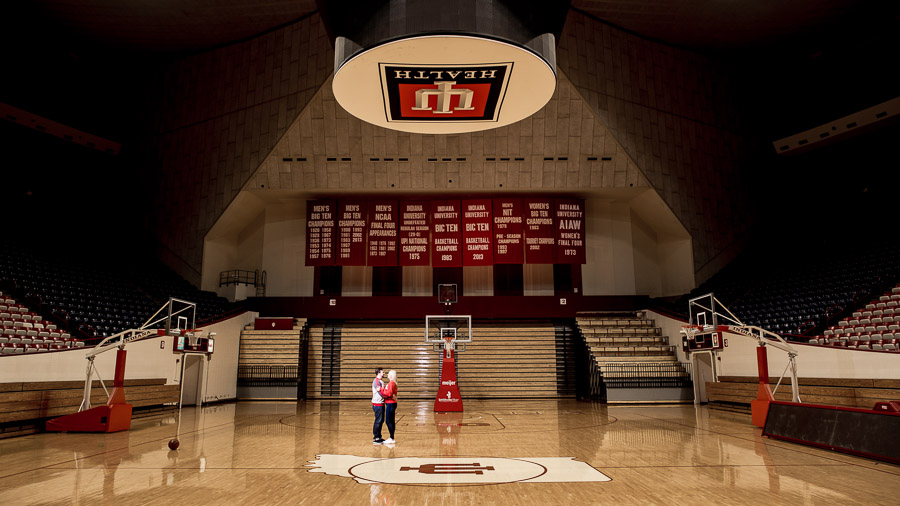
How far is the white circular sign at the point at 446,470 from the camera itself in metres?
6.18

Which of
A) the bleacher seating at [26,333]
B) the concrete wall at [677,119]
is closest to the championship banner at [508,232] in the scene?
the concrete wall at [677,119]

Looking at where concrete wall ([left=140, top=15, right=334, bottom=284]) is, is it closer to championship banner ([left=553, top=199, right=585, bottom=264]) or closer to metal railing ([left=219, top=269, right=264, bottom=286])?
metal railing ([left=219, top=269, right=264, bottom=286])

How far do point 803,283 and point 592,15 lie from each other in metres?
11.8

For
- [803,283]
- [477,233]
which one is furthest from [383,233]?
[803,283]

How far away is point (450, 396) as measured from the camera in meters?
15.1

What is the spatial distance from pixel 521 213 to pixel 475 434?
12.8m

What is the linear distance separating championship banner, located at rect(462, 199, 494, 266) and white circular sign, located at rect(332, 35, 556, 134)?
42.3 ft

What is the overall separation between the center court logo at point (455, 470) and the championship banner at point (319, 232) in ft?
47.7

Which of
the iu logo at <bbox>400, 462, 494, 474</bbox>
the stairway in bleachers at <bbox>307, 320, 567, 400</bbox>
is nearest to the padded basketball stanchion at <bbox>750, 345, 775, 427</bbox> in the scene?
the iu logo at <bbox>400, 462, 494, 474</bbox>

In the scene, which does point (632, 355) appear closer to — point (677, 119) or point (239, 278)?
point (677, 119)

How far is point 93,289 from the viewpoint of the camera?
1791 centimetres

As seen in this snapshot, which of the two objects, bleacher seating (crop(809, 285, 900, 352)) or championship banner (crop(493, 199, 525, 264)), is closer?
bleacher seating (crop(809, 285, 900, 352))

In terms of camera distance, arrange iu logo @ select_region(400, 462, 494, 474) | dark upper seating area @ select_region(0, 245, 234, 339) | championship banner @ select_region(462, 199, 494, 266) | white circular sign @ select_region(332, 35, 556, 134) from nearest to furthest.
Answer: white circular sign @ select_region(332, 35, 556, 134), iu logo @ select_region(400, 462, 494, 474), dark upper seating area @ select_region(0, 245, 234, 339), championship banner @ select_region(462, 199, 494, 266)

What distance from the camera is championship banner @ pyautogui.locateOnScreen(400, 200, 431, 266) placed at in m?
21.7
